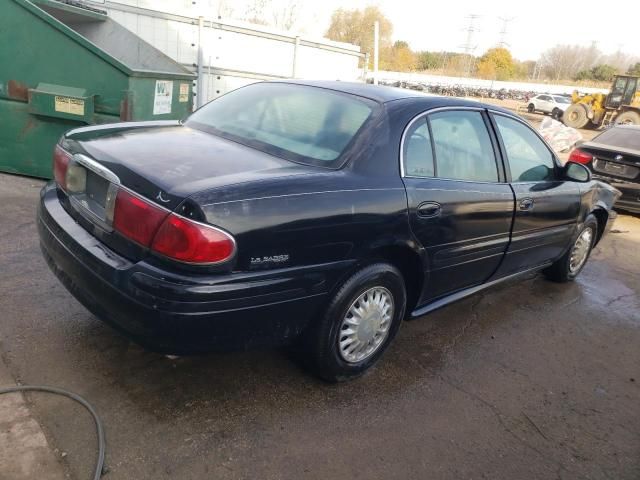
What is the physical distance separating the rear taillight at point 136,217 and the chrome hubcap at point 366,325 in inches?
42.6

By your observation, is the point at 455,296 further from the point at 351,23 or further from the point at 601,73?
the point at 601,73

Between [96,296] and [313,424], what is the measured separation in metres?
1.19

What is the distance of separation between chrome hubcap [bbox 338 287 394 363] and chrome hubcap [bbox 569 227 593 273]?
279cm

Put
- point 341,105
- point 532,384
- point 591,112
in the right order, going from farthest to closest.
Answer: point 591,112
point 532,384
point 341,105

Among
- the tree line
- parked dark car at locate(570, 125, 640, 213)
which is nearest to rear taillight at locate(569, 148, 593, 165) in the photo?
parked dark car at locate(570, 125, 640, 213)

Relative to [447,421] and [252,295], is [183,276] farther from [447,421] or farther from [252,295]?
[447,421]

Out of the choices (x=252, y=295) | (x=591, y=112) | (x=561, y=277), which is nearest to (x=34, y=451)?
(x=252, y=295)

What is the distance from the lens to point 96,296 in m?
2.38

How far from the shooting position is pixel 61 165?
2.83m

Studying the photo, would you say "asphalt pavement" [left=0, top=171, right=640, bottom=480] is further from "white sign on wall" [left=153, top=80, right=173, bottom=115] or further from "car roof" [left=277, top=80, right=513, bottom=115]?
"white sign on wall" [left=153, top=80, right=173, bottom=115]

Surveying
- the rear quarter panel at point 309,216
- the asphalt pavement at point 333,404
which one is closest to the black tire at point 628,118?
the asphalt pavement at point 333,404

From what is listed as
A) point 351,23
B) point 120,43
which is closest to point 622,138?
point 120,43

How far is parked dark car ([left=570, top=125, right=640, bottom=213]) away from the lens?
7.68 meters

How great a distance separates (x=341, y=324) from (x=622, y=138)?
24.9 ft
